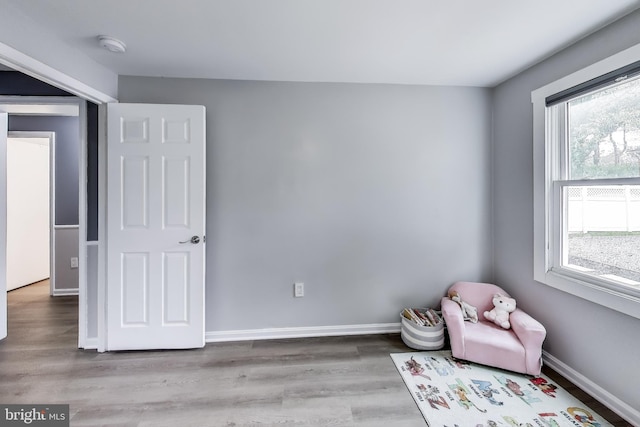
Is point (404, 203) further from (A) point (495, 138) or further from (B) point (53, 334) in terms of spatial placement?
(B) point (53, 334)

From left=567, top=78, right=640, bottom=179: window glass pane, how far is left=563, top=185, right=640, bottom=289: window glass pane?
0.40 feet

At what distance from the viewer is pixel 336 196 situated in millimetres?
2514

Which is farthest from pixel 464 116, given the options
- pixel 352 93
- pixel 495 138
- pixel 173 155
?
pixel 173 155

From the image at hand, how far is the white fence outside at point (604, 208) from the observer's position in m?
1.64

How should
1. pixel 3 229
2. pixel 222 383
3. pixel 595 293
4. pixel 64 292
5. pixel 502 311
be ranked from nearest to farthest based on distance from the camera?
pixel 595 293, pixel 222 383, pixel 502 311, pixel 3 229, pixel 64 292

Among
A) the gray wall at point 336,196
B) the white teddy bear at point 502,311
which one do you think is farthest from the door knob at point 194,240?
the white teddy bear at point 502,311

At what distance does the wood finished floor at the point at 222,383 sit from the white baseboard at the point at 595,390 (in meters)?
0.05

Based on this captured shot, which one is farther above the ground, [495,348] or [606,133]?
[606,133]

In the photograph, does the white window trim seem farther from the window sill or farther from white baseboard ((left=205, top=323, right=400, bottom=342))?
white baseboard ((left=205, top=323, right=400, bottom=342))

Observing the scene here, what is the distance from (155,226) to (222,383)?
51.8 inches

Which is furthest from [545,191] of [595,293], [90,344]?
[90,344]

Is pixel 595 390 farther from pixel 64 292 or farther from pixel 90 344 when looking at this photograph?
pixel 64 292

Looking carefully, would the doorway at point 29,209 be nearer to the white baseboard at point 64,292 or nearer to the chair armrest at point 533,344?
the white baseboard at point 64,292

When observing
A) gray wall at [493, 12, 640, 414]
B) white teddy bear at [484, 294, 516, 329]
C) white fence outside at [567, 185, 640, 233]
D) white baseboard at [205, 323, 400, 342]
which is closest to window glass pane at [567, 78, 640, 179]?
white fence outside at [567, 185, 640, 233]
